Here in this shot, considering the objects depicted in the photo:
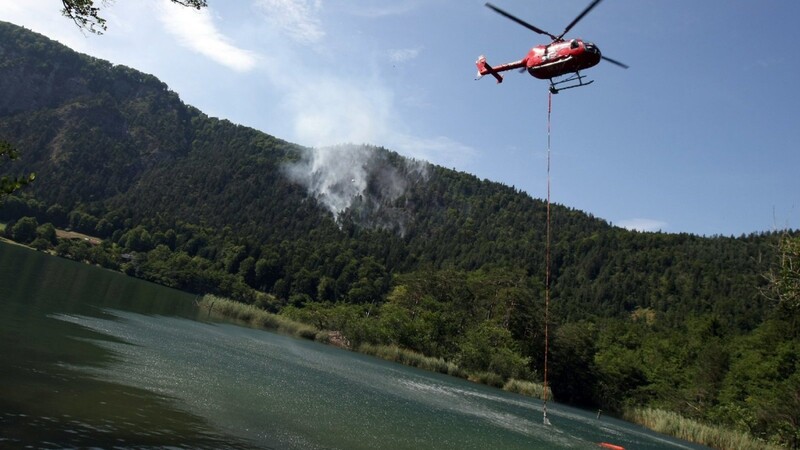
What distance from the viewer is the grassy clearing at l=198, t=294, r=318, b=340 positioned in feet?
298

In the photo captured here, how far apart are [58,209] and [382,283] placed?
111 meters

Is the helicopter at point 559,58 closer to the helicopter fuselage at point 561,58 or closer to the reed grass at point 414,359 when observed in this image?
the helicopter fuselage at point 561,58

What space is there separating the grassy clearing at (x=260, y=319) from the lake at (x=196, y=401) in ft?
146

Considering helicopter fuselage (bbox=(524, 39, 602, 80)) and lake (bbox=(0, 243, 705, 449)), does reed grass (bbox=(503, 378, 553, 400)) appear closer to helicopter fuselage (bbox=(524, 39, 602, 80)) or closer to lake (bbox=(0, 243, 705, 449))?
lake (bbox=(0, 243, 705, 449))

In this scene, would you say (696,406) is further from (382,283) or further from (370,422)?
(382,283)

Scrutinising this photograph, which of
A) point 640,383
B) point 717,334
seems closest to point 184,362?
point 640,383

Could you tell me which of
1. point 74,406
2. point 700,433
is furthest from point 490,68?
point 700,433

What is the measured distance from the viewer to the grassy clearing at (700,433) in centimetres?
4309

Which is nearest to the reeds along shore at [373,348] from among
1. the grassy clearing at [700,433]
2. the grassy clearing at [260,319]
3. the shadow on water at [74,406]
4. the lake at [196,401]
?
the grassy clearing at [260,319]

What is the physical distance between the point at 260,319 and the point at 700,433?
6844 cm

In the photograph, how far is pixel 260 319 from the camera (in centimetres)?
9388

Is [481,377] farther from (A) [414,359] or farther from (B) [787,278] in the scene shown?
(B) [787,278]

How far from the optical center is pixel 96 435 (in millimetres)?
13617

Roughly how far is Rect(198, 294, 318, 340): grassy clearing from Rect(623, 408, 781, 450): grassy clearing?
5109 cm
